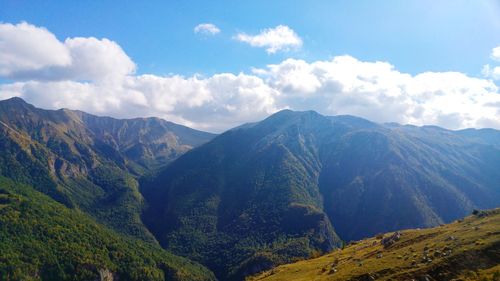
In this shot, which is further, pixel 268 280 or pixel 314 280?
pixel 268 280

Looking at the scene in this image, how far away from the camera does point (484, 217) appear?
12475 centimetres

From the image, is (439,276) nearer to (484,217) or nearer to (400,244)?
(400,244)

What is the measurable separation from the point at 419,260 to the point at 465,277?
15060 mm

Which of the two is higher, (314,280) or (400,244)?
(400,244)

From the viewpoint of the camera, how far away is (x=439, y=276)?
270ft

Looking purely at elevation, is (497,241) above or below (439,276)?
above

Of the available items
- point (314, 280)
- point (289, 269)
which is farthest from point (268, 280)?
point (314, 280)

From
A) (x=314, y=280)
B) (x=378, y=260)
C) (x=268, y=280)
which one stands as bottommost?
(x=268, y=280)

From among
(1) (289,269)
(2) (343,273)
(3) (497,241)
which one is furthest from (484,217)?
(1) (289,269)

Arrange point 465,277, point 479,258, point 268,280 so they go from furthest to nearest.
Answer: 1. point 268,280
2. point 479,258
3. point 465,277

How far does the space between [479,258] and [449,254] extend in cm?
589

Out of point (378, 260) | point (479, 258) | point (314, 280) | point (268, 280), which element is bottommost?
point (268, 280)

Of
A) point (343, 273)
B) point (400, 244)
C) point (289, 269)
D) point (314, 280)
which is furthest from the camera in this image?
point (289, 269)

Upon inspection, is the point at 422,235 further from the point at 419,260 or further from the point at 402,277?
the point at 402,277
